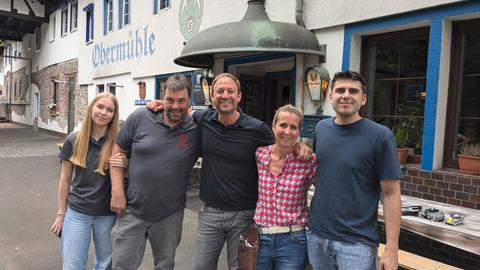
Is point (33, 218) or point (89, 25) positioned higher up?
point (89, 25)

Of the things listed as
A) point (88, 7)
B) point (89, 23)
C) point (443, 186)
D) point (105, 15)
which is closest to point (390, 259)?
point (443, 186)

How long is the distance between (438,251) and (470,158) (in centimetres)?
101

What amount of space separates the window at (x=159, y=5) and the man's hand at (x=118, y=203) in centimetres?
741

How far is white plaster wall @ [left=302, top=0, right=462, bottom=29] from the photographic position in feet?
15.0

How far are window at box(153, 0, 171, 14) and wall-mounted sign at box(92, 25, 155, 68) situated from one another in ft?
1.79

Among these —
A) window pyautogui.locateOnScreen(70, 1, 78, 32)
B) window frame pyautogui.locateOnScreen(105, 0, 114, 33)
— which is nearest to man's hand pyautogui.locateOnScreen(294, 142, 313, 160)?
window frame pyautogui.locateOnScreen(105, 0, 114, 33)

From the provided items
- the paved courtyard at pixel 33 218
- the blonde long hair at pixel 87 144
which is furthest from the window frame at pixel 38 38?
the blonde long hair at pixel 87 144

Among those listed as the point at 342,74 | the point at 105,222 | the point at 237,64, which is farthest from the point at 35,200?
the point at 342,74

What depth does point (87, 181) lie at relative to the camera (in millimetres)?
2828

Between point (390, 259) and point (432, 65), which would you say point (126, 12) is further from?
point (390, 259)

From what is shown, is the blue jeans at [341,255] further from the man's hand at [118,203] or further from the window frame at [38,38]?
the window frame at [38,38]

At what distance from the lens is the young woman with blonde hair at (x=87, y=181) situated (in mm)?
2807

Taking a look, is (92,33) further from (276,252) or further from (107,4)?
(276,252)

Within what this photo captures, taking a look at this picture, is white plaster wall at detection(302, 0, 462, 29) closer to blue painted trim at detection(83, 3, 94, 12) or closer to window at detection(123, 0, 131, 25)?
window at detection(123, 0, 131, 25)
